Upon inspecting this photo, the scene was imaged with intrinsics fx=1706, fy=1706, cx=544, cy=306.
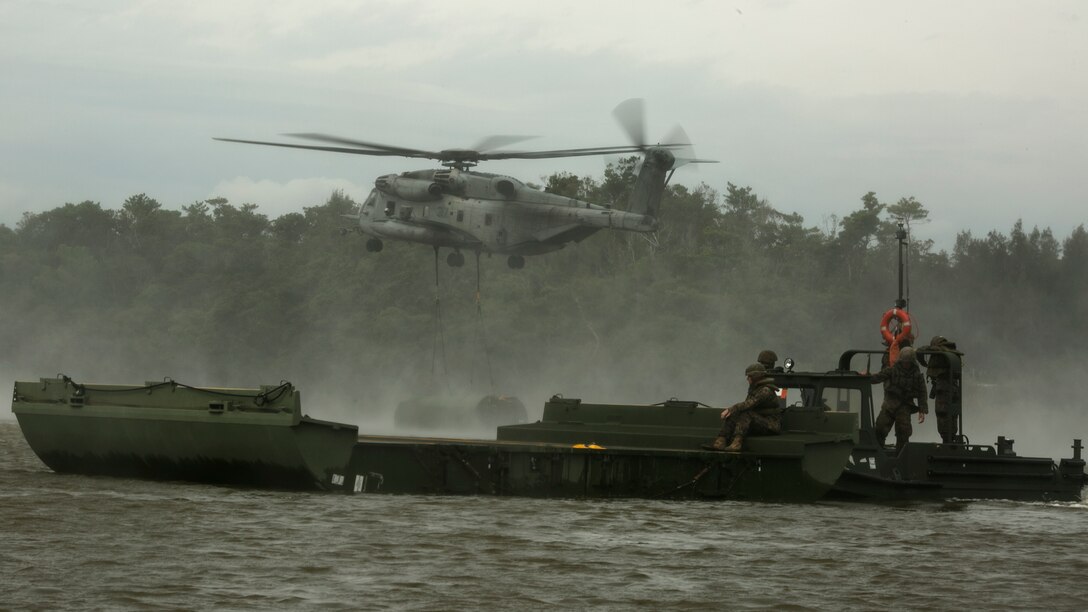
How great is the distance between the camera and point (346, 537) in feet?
64.6

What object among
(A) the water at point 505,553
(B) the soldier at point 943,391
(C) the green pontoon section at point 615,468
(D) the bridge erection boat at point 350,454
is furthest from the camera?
(B) the soldier at point 943,391

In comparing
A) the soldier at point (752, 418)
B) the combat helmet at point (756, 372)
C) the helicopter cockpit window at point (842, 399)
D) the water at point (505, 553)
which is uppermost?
the combat helmet at point (756, 372)

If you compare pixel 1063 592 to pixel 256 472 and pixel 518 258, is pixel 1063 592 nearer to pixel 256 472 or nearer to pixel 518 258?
pixel 256 472

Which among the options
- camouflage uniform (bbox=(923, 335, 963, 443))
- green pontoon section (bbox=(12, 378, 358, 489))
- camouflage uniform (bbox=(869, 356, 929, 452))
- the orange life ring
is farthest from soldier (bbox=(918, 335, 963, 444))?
green pontoon section (bbox=(12, 378, 358, 489))

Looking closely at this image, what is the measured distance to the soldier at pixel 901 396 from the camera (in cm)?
2609

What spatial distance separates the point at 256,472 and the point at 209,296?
7614 centimetres

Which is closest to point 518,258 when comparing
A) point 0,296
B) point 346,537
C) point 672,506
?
point 672,506

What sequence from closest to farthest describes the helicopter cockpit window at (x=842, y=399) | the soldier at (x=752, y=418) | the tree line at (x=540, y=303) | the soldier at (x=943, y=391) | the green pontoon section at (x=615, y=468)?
the green pontoon section at (x=615, y=468) → the soldier at (x=752, y=418) → the helicopter cockpit window at (x=842, y=399) → the soldier at (x=943, y=391) → the tree line at (x=540, y=303)

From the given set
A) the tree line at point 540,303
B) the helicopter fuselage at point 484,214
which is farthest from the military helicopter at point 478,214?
the tree line at point 540,303

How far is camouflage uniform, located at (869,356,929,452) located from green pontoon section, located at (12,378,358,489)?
8.49 metres

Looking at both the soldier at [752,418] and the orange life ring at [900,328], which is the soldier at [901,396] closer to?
the orange life ring at [900,328]

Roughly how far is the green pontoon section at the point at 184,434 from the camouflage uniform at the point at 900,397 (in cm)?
849

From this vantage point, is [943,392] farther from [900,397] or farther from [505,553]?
[505,553]

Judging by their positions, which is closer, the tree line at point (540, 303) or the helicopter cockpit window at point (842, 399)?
the helicopter cockpit window at point (842, 399)
